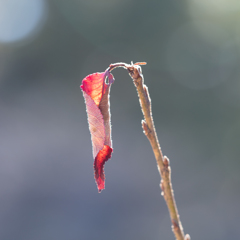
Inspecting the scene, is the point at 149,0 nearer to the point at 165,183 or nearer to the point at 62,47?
the point at 62,47

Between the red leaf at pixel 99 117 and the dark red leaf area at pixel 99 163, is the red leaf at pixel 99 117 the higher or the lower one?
the higher one

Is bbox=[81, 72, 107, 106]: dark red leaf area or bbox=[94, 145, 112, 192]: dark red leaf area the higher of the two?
bbox=[81, 72, 107, 106]: dark red leaf area

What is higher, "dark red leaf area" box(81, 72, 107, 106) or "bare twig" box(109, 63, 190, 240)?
"dark red leaf area" box(81, 72, 107, 106)

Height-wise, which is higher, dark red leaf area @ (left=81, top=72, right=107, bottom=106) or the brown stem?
dark red leaf area @ (left=81, top=72, right=107, bottom=106)

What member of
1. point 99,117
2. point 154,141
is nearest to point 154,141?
point 154,141

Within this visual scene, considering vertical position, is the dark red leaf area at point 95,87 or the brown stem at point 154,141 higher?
the dark red leaf area at point 95,87

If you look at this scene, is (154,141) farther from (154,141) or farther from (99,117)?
(99,117)
